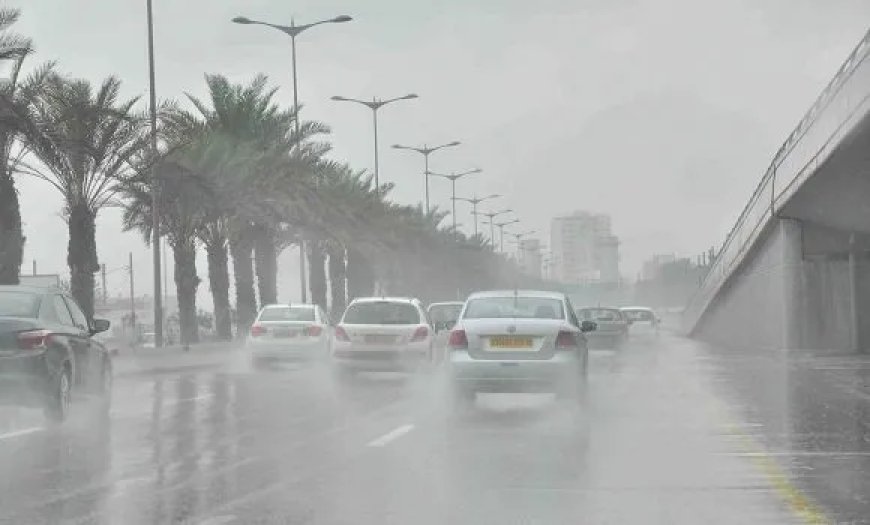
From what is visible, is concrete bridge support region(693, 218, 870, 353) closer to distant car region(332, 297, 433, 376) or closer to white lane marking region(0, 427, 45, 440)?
distant car region(332, 297, 433, 376)

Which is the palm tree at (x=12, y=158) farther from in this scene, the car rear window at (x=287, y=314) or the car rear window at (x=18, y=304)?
the car rear window at (x=18, y=304)

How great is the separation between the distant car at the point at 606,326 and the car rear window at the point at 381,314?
841 inches

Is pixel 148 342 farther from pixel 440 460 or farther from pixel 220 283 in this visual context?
pixel 440 460

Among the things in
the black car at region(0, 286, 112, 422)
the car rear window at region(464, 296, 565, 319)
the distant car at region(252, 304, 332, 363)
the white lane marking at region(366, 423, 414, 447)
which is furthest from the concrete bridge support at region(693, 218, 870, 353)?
the black car at region(0, 286, 112, 422)

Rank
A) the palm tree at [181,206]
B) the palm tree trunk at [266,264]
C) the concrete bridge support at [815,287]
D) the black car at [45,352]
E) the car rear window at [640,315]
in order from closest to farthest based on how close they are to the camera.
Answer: the black car at [45,352] → the concrete bridge support at [815,287] → the palm tree at [181,206] → the palm tree trunk at [266,264] → the car rear window at [640,315]

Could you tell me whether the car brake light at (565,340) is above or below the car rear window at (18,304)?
below

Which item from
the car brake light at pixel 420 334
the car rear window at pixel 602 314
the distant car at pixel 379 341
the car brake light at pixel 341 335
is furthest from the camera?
the car rear window at pixel 602 314

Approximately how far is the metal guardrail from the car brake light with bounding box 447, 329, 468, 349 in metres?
→ 10.3

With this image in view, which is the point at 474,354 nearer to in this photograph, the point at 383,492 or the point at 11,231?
the point at 383,492

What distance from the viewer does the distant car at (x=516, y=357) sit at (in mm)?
18188

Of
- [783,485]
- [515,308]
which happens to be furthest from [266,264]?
[783,485]

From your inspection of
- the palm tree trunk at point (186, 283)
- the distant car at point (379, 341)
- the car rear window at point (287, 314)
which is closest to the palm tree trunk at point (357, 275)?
the palm tree trunk at point (186, 283)

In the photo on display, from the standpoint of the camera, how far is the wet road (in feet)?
31.4

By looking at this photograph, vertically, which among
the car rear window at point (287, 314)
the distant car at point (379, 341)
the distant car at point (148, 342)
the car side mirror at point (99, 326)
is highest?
the car rear window at point (287, 314)
